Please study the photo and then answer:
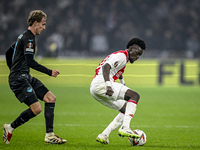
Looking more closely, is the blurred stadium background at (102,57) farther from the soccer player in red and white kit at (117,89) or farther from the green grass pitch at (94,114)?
the soccer player in red and white kit at (117,89)

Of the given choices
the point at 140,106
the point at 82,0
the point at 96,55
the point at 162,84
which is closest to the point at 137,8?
the point at 82,0

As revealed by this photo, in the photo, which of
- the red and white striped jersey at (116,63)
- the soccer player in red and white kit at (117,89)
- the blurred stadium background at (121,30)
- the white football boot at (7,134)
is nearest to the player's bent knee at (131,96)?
the soccer player in red and white kit at (117,89)

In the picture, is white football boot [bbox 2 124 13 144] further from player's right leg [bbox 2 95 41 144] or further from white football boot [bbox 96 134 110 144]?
white football boot [bbox 96 134 110 144]

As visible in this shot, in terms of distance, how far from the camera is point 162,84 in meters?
17.9

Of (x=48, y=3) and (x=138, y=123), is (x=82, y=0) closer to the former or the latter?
(x=48, y=3)

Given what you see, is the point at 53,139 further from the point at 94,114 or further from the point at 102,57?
the point at 102,57

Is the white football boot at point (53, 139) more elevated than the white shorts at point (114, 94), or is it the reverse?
the white shorts at point (114, 94)

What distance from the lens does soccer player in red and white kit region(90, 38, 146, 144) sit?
5662 mm

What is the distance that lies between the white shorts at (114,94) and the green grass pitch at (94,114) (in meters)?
0.63

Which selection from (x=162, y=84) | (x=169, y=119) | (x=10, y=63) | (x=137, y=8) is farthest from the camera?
(x=137, y=8)

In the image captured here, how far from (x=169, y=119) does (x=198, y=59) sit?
10205 mm

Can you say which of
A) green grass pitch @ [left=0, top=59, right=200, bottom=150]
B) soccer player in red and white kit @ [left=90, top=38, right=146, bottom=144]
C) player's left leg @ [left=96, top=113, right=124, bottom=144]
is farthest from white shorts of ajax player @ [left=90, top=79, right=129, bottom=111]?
green grass pitch @ [left=0, top=59, right=200, bottom=150]

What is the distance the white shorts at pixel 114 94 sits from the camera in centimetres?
580

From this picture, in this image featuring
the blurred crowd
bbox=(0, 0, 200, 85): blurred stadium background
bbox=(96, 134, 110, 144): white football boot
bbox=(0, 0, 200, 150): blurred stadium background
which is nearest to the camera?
bbox=(96, 134, 110, 144): white football boot
